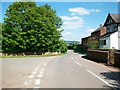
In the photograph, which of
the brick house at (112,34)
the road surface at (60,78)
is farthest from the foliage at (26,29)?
the road surface at (60,78)

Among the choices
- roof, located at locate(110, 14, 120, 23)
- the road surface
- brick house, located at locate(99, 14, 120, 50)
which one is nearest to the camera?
the road surface

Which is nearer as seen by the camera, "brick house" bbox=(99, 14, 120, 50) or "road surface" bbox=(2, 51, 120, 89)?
"road surface" bbox=(2, 51, 120, 89)

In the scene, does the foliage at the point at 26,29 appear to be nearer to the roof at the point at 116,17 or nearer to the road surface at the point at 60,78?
the roof at the point at 116,17

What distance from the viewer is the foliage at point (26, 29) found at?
57.1 meters

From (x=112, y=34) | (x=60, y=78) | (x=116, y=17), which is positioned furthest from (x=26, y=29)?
(x=60, y=78)

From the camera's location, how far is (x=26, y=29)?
193 ft

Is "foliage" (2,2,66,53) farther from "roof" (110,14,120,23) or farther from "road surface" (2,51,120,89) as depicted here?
"road surface" (2,51,120,89)

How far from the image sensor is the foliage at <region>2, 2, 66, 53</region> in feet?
187

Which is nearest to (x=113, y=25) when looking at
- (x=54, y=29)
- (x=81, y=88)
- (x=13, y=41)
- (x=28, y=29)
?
(x=54, y=29)

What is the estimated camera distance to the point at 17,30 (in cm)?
5741

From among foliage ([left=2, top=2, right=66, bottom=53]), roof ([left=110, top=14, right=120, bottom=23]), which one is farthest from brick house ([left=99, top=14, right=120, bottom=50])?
foliage ([left=2, top=2, right=66, bottom=53])

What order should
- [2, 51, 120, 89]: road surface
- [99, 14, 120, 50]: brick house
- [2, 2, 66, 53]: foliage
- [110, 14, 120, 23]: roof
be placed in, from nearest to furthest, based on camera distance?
[2, 51, 120, 89]: road surface, [99, 14, 120, 50]: brick house, [2, 2, 66, 53]: foliage, [110, 14, 120, 23]: roof

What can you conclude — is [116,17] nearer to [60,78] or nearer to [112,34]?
[112,34]

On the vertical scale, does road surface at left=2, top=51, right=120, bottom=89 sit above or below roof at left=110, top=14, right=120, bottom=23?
below
